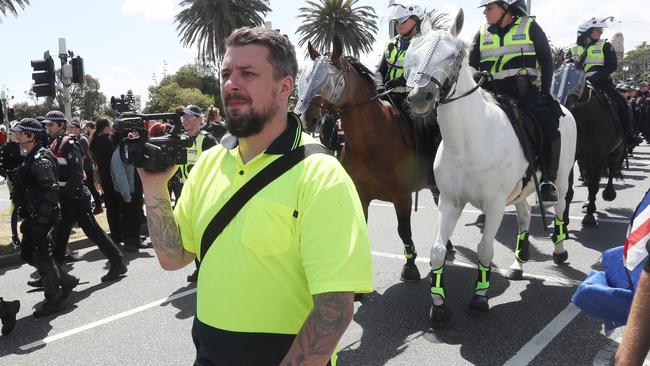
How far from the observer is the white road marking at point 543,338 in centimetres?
365

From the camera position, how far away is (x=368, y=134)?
198 inches

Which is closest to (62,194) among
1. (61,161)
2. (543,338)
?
(61,161)

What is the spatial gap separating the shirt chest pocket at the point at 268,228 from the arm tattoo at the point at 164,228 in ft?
1.68

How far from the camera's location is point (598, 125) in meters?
7.76

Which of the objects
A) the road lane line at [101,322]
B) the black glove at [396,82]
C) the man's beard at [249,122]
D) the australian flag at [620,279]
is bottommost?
the road lane line at [101,322]

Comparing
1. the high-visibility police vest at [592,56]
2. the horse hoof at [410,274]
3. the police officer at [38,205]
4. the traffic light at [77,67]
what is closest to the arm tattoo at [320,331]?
the horse hoof at [410,274]

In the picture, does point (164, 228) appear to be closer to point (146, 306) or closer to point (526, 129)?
point (146, 306)

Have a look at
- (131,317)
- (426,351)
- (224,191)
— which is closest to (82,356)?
(131,317)

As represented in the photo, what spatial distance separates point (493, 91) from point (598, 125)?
3374mm

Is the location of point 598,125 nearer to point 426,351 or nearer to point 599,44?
point 599,44

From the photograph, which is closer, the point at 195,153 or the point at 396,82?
the point at 396,82

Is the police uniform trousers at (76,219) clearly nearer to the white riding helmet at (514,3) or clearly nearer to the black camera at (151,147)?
the black camera at (151,147)

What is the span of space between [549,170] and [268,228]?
4466mm

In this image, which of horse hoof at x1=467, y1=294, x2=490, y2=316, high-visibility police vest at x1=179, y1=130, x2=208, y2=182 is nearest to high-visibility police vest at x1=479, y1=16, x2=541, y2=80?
horse hoof at x1=467, y1=294, x2=490, y2=316
